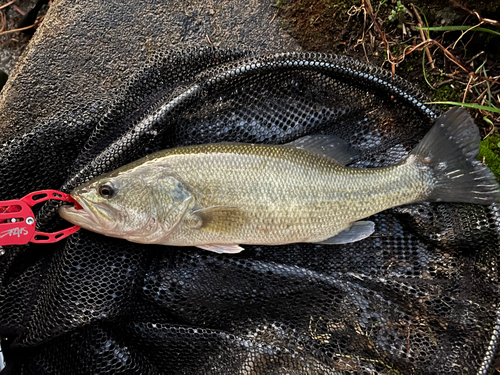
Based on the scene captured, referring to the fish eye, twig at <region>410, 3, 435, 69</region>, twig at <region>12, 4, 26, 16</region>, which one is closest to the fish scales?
the fish eye

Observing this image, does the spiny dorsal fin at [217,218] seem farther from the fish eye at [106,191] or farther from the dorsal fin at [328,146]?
the dorsal fin at [328,146]

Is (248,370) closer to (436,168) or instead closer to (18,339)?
(18,339)

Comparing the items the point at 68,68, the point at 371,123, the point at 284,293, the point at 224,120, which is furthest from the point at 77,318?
the point at 371,123

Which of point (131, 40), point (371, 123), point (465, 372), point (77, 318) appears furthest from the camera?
point (131, 40)

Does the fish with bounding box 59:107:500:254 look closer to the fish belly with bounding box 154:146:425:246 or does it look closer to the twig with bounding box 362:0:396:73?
the fish belly with bounding box 154:146:425:246

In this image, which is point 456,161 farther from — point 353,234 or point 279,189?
point 279,189

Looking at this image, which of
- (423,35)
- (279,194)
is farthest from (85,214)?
(423,35)

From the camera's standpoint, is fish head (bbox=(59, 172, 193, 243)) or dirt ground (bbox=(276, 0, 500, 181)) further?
dirt ground (bbox=(276, 0, 500, 181))
